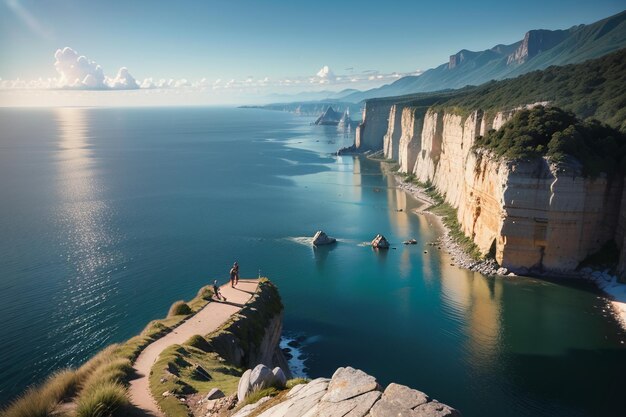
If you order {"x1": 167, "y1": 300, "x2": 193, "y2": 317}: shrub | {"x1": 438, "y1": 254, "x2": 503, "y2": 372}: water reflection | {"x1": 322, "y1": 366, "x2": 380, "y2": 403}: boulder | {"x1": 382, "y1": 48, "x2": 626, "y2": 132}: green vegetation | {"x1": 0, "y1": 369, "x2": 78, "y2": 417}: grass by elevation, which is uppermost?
{"x1": 382, "y1": 48, "x2": 626, "y2": 132}: green vegetation

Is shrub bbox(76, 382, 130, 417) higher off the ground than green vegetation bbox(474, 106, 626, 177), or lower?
lower

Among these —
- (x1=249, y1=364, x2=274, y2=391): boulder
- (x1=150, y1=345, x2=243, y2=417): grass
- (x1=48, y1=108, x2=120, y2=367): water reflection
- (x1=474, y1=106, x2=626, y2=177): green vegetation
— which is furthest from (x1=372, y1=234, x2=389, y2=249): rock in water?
(x1=249, y1=364, x2=274, y2=391): boulder

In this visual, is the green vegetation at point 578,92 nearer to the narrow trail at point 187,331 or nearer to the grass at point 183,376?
the narrow trail at point 187,331

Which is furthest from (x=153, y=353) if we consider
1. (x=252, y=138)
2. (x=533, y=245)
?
(x=252, y=138)

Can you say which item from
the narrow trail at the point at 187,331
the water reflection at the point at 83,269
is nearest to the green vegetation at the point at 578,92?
the narrow trail at the point at 187,331

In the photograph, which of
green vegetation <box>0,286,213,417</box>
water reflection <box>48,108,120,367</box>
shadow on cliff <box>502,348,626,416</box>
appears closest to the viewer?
green vegetation <box>0,286,213,417</box>

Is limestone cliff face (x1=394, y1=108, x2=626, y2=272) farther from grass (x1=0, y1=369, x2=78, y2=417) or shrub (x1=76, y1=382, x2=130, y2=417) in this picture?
grass (x1=0, y1=369, x2=78, y2=417)
